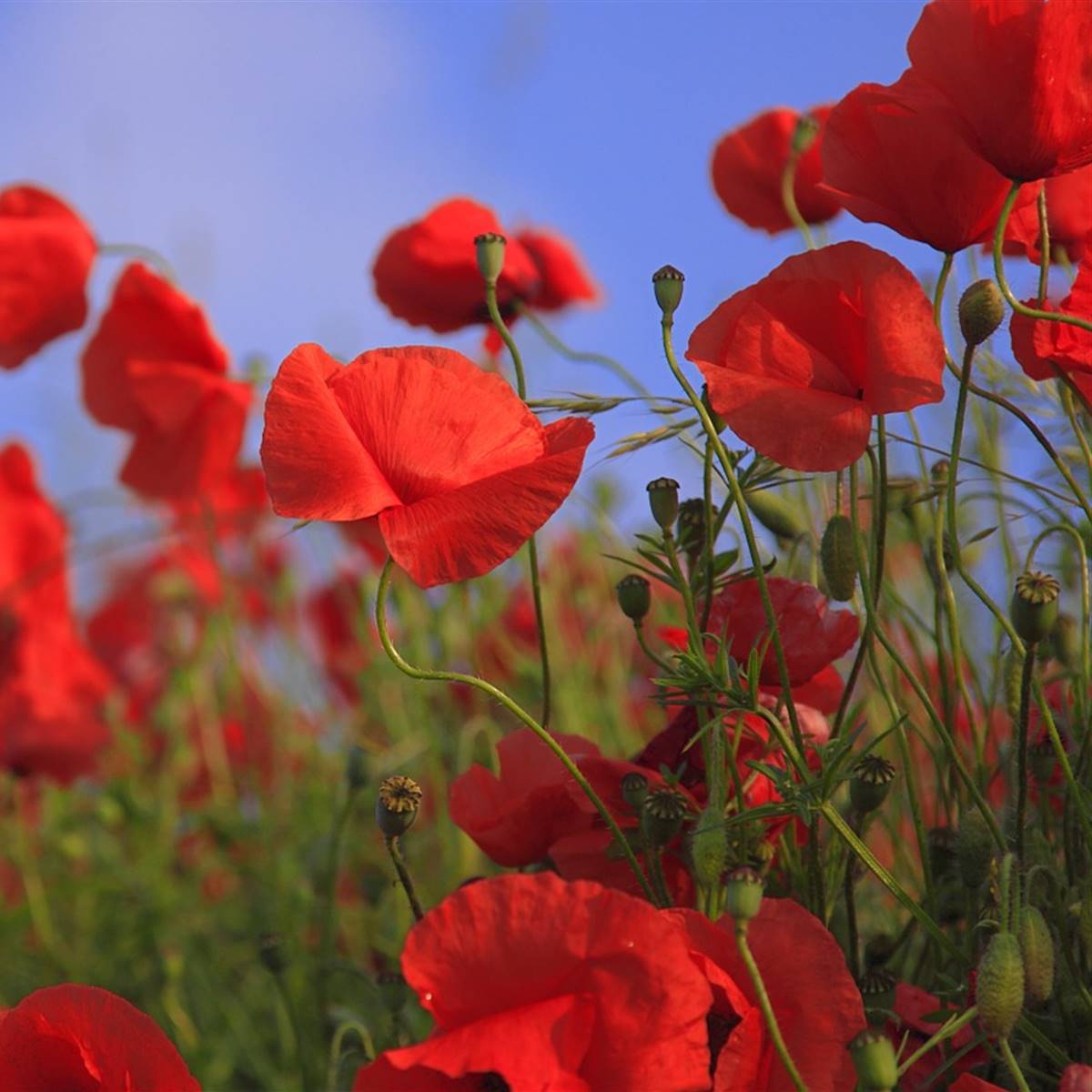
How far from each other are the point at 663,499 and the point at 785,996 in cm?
19

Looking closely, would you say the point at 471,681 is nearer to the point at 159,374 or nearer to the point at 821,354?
the point at 821,354

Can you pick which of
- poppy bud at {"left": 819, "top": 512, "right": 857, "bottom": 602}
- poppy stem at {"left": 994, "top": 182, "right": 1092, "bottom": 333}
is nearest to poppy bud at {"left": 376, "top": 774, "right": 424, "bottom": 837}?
poppy bud at {"left": 819, "top": 512, "right": 857, "bottom": 602}

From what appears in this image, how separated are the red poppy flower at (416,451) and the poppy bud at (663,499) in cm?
6

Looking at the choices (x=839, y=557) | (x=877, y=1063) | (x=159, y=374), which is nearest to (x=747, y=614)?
(x=839, y=557)

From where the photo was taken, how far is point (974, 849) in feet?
2.10

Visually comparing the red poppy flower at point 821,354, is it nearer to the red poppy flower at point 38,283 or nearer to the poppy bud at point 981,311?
the poppy bud at point 981,311

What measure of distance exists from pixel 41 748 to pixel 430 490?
958 millimetres

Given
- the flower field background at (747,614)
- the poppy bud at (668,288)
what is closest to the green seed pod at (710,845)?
the flower field background at (747,614)

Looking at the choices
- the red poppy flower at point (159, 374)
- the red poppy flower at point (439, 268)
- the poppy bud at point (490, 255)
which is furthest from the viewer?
the red poppy flower at point (159, 374)

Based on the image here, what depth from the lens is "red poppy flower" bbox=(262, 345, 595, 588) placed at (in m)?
0.58

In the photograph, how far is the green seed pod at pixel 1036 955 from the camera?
0.55 m

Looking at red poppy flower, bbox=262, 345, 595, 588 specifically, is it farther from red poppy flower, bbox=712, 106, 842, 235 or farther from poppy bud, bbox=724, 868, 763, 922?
red poppy flower, bbox=712, 106, 842, 235

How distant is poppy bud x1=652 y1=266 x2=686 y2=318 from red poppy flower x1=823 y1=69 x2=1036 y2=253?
83mm

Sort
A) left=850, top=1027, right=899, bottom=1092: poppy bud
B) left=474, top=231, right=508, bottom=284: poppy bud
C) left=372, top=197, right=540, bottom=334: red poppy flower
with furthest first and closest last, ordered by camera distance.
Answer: left=372, top=197, right=540, bottom=334: red poppy flower → left=474, top=231, right=508, bottom=284: poppy bud → left=850, top=1027, right=899, bottom=1092: poppy bud
